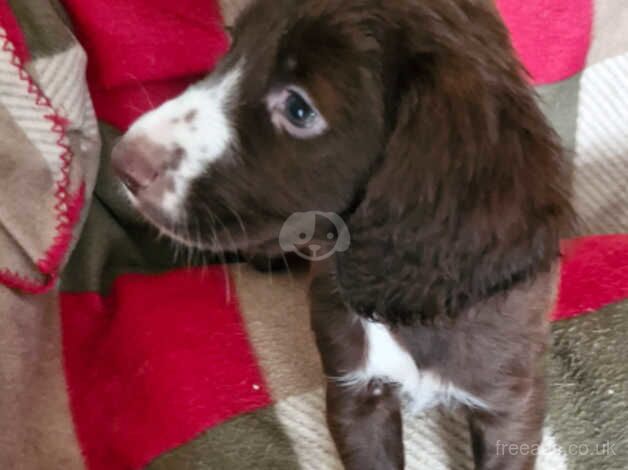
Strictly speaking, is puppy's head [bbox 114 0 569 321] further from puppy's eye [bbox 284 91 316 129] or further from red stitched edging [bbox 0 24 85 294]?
red stitched edging [bbox 0 24 85 294]

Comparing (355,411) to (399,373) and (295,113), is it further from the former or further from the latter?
(295,113)

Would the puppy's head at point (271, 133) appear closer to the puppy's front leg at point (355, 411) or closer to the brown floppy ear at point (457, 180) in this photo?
the brown floppy ear at point (457, 180)

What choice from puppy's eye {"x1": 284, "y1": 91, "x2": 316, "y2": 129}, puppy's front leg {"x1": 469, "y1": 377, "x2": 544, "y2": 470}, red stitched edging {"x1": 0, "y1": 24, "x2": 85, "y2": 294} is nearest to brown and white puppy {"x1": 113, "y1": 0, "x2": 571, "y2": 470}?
puppy's eye {"x1": 284, "y1": 91, "x2": 316, "y2": 129}

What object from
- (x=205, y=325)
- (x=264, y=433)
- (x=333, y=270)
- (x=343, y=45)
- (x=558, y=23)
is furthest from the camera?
(x=558, y=23)

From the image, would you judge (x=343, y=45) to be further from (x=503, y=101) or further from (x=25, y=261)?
(x=25, y=261)

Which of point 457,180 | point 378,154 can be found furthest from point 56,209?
point 457,180

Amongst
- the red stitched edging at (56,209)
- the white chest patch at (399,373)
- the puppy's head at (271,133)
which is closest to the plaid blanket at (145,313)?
the red stitched edging at (56,209)

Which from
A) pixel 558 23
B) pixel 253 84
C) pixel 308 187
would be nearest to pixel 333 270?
pixel 308 187

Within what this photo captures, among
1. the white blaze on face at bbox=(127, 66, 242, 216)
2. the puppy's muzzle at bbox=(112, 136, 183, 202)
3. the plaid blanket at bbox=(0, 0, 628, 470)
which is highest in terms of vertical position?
the white blaze on face at bbox=(127, 66, 242, 216)

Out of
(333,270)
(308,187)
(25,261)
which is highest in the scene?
(308,187)
